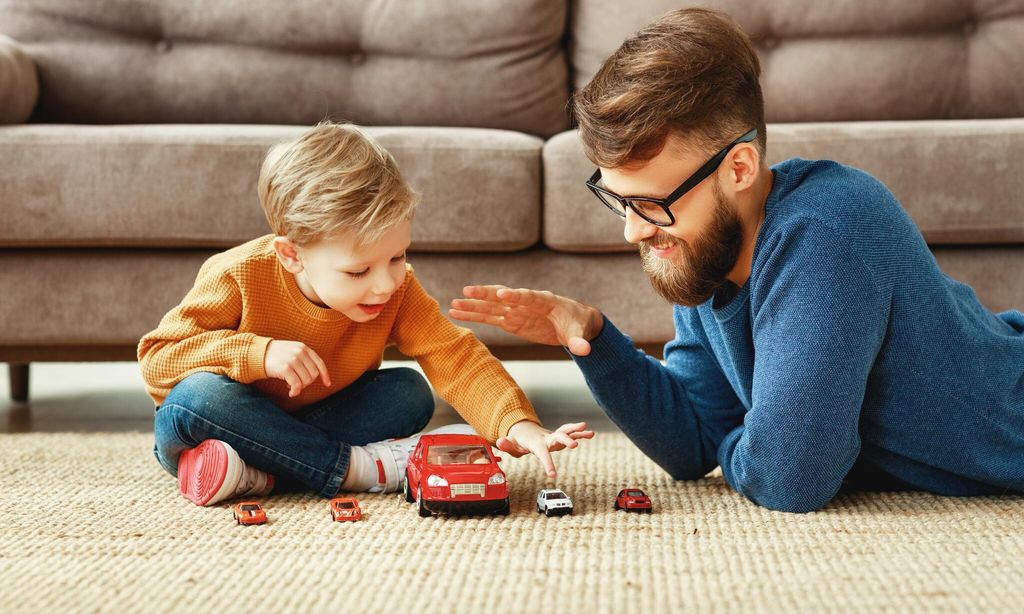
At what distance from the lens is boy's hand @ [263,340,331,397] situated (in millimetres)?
1268

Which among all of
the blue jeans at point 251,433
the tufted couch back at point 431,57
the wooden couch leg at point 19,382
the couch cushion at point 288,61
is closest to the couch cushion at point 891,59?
the tufted couch back at point 431,57

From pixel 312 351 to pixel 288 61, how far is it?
1.25 metres

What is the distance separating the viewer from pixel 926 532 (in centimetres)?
109

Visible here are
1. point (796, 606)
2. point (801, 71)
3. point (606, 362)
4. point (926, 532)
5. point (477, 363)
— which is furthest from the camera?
point (801, 71)

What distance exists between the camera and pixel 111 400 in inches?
88.9

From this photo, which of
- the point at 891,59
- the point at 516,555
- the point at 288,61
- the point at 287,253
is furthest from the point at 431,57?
the point at 516,555

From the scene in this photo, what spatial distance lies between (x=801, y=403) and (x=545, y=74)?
144cm

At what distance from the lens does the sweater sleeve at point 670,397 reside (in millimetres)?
1300

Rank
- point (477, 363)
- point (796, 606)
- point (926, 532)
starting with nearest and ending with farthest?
point (796, 606), point (926, 532), point (477, 363)

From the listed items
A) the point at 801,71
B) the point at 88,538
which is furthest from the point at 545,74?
the point at 88,538

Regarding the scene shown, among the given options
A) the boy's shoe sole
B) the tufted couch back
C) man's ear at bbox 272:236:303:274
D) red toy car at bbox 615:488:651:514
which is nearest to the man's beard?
red toy car at bbox 615:488:651:514

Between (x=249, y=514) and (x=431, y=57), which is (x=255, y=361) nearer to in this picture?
(x=249, y=514)

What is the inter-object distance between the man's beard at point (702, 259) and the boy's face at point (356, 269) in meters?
0.32

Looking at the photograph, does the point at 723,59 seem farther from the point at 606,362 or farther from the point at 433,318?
the point at 433,318
